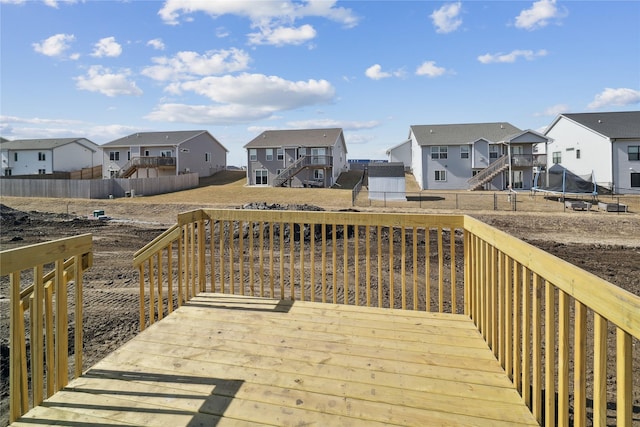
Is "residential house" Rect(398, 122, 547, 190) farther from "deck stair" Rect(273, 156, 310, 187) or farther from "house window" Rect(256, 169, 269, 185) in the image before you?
"house window" Rect(256, 169, 269, 185)

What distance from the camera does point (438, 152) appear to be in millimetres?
38031

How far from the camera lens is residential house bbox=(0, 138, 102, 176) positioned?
155ft

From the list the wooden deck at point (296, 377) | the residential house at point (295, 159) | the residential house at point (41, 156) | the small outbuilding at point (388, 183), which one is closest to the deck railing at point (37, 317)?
the wooden deck at point (296, 377)

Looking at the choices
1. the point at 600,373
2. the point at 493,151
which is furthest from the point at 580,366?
the point at 493,151

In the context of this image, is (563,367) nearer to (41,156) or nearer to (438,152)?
(438,152)

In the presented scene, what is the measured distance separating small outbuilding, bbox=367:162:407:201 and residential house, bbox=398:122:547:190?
10.1m

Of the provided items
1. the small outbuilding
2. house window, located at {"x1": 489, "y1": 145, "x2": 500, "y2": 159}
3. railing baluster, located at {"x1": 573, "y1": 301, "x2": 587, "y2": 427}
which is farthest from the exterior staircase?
railing baluster, located at {"x1": 573, "y1": 301, "x2": 587, "y2": 427}

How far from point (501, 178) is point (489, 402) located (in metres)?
37.8

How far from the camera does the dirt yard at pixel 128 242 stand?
5.48 m

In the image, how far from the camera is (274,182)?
1586 inches

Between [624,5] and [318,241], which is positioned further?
[318,241]

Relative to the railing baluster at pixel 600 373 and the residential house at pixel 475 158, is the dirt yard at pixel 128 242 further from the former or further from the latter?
the residential house at pixel 475 158

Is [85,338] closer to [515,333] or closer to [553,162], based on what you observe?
[515,333]

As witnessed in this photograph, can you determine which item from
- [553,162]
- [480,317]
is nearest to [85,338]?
[480,317]
